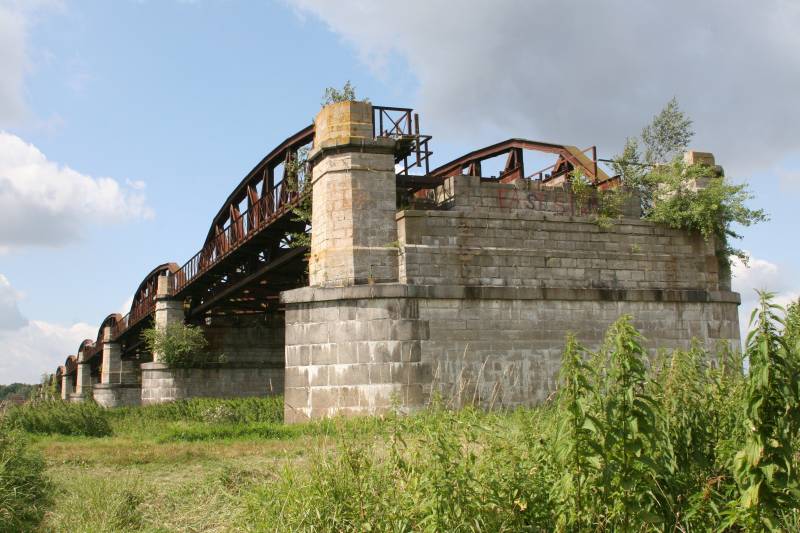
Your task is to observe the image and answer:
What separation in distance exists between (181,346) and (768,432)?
2749cm

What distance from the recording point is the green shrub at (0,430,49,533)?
6.92 metres

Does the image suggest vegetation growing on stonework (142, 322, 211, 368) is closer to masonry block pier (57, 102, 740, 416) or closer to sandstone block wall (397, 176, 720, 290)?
masonry block pier (57, 102, 740, 416)

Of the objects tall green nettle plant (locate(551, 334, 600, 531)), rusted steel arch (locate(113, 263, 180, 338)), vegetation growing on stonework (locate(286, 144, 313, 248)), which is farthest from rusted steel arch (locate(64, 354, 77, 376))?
tall green nettle plant (locate(551, 334, 600, 531))

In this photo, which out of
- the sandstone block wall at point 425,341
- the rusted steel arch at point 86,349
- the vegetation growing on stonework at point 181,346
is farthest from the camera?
the rusted steel arch at point 86,349

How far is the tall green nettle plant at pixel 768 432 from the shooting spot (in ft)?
16.3

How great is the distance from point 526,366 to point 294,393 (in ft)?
14.8

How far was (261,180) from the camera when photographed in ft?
86.5

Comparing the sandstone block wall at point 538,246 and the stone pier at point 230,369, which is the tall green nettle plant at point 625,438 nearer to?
the sandstone block wall at point 538,246

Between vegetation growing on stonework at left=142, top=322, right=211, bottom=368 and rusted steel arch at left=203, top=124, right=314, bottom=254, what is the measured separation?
3.62 meters

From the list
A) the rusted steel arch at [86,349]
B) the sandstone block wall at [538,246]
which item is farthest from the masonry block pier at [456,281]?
the rusted steel arch at [86,349]

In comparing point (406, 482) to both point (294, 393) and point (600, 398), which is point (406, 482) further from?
point (294, 393)

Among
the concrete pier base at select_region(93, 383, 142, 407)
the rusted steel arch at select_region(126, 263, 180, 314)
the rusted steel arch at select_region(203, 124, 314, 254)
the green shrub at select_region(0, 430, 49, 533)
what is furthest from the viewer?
the concrete pier base at select_region(93, 383, 142, 407)

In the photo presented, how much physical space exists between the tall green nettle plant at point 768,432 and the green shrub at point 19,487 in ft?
19.7

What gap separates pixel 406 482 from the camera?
5949 mm
